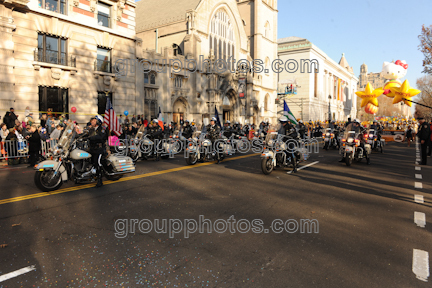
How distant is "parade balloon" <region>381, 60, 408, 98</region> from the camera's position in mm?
17312

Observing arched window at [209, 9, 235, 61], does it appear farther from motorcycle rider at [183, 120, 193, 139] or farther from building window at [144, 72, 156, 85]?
motorcycle rider at [183, 120, 193, 139]

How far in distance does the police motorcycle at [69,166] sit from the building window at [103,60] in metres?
15.6

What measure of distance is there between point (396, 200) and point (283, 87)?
5742cm

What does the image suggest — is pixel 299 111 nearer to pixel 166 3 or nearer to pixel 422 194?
pixel 166 3

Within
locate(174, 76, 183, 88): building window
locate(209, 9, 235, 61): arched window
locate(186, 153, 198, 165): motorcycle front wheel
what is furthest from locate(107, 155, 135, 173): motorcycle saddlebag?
locate(209, 9, 235, 61): arched window

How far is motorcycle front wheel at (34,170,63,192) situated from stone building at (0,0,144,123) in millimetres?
12185

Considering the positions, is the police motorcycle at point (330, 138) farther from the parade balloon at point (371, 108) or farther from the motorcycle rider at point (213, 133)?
the motorcycle rider at point (213, 133)

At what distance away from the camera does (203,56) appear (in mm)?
33375

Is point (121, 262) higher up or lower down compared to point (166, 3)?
lower down

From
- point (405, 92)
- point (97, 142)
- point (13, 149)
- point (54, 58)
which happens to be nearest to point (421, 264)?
point (97, 142)

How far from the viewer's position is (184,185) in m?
7.84

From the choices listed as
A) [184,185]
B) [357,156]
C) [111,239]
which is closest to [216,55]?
[357,156]

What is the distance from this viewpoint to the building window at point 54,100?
18.2m

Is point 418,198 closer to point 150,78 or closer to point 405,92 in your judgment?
point 405,92
